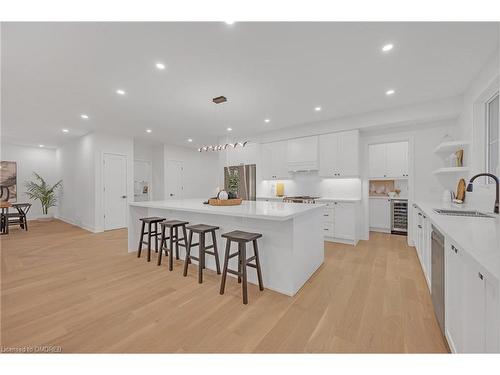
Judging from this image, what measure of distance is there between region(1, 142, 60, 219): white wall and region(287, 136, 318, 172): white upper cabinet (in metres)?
8.65

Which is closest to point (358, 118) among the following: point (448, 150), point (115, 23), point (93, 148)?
point (448, 150)

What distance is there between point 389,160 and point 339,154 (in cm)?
190

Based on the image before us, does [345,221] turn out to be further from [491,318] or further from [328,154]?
[491,318]

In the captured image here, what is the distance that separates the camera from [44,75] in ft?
9.16

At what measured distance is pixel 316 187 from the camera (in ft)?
17.9

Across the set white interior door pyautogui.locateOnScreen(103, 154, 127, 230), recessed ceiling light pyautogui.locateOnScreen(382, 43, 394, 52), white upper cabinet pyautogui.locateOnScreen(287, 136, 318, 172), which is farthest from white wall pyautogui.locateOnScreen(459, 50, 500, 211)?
white interior door pyautogui.locateOnScreen(103, 154, 127, 230)

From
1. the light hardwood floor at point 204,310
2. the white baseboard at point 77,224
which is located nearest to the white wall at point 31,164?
the white baseboard at point 77,224

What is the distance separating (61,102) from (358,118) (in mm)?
5640

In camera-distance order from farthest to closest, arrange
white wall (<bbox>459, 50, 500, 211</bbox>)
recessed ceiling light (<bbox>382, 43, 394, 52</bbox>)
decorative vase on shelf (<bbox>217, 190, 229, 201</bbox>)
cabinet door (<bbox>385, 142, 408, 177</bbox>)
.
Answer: cabinet door (<bbox>385, 142, 408, 177</bbox>)
decorative vase on shelf (<bbox>217, 190, 229, 201</bbox>)
white wall (<bbox>459, 50, 500, 211</bbox>)
recessed ceiling light (<bbox>382, 43, 394, 52</bbox>)

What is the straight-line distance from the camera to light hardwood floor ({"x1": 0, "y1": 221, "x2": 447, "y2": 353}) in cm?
162

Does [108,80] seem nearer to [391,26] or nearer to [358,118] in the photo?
[391,26]

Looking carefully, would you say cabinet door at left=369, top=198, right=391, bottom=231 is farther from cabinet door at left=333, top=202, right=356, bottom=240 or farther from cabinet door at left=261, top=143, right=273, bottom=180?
cabinet door at left=261, top=143, right=273, bottom=180

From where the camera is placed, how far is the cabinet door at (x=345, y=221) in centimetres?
431
